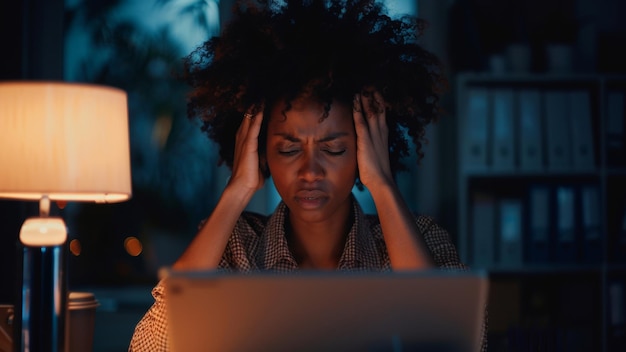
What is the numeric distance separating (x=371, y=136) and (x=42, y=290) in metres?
0.91

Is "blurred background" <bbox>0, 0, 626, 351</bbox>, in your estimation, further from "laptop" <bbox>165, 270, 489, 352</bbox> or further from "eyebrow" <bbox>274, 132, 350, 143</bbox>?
"laptop" <bbox>165, 270, 489, 352</bbox>

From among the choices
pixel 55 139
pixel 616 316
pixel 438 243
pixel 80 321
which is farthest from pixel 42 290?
pixel 616 316

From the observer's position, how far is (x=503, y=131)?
2959 mm

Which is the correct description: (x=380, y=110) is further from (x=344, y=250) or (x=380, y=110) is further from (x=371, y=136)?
(x=344, y=250)

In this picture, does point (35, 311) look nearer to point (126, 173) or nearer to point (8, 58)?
point (126, 173)

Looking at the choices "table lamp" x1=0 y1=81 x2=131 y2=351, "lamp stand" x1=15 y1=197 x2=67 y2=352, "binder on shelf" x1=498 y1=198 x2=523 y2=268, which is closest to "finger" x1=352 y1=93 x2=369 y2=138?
"table lamp" x1=0 y1=81 x2=131 y2=351

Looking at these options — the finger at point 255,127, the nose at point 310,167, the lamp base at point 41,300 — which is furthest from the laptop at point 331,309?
the finger at point 255,127

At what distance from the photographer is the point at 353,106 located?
182cm

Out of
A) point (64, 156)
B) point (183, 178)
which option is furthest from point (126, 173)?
point (183, 178)

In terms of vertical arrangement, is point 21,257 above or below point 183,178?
below

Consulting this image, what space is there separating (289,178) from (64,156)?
58cm

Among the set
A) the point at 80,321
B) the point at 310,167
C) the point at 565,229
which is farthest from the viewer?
the point at 565,229

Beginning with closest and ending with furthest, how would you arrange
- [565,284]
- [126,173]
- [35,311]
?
[35,311], [126,173], [565,284]

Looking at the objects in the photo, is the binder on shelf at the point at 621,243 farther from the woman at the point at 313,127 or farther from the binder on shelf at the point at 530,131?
the woman at the point at 313,127
